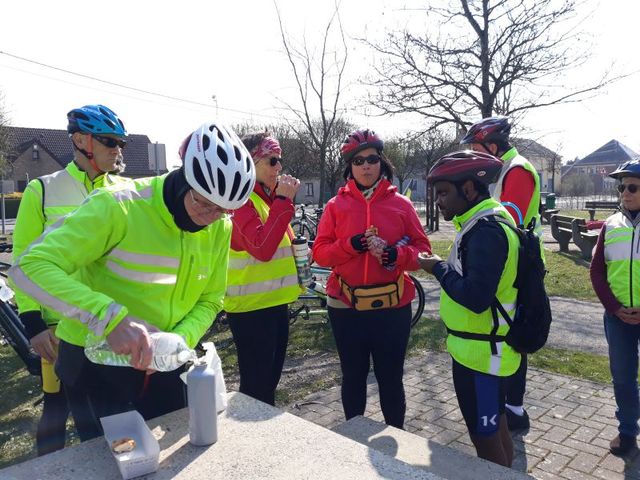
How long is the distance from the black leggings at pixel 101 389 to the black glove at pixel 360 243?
1.45 meters

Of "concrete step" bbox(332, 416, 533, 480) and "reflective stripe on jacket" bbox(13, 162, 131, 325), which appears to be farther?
"reflective stripe on jacket" bbox(13, 162, 131, 325)

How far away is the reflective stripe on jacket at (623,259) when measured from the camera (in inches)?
138

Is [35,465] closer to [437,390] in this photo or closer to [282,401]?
[282,401]

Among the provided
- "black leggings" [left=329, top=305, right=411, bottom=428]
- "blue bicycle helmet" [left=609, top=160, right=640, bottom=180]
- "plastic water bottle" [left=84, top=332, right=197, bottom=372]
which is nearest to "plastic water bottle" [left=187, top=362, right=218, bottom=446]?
"plastic water bottle" [left=84, top=332, right=197, bottom=372]

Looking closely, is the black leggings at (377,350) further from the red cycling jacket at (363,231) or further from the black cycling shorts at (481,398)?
the black cycling shorts at (481,398)

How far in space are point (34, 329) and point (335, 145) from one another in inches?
725

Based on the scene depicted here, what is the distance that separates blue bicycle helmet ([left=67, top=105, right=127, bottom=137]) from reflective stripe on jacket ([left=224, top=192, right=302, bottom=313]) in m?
0.94

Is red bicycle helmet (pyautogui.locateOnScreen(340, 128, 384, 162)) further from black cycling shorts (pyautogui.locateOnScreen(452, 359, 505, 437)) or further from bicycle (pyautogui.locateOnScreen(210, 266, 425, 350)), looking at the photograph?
bicycle (pyautogui.locateOnScreen(210, 266, 425, 350))

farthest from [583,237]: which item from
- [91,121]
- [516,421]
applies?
[91,121]

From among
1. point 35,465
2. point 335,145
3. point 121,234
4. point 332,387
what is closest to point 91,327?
point 121,234

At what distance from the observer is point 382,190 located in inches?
135

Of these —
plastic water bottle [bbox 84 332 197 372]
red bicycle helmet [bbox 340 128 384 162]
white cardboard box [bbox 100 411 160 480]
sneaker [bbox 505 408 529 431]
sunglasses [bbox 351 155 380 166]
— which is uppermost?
red bicycle helmet [bbox 340 128 384 162]

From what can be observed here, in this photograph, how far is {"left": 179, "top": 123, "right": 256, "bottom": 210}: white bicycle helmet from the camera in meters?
1.92

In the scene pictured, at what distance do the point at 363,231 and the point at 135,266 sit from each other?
5.67 ft
